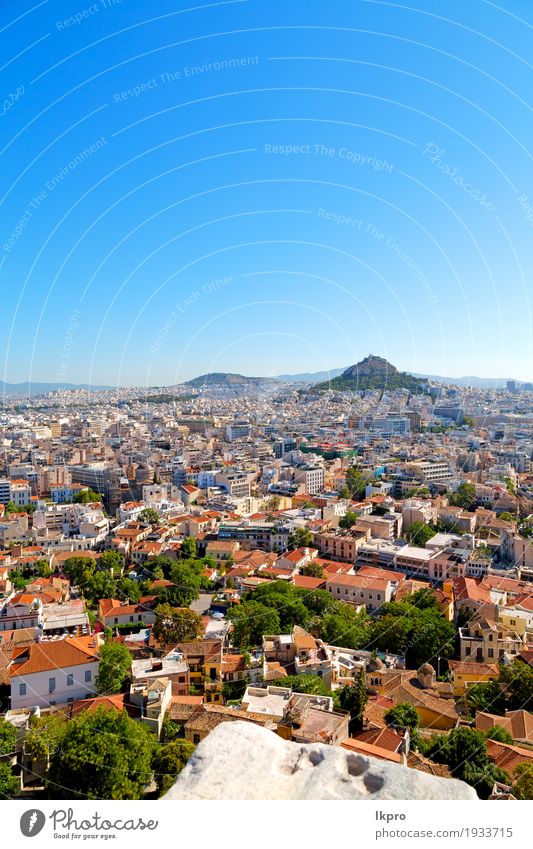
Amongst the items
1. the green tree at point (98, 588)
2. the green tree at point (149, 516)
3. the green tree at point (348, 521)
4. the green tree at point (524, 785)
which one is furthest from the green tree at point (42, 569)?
the green tree at point (524, 785)

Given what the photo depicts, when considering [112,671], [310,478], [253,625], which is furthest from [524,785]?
[310,478]

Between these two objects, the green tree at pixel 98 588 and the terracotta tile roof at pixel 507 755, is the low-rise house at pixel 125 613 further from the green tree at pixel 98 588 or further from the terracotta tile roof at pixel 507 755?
the terracotta tile roof at pixel 507 755

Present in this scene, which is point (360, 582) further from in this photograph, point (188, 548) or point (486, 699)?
point (188, 548)

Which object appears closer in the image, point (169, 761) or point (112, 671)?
point (169, 761)

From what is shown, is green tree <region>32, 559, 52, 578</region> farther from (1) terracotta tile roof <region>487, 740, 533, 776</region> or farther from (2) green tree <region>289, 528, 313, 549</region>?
(1) terracotta tile roof <region>487, 740, 533, 776</region>

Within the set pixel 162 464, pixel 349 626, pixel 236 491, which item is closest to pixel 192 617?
pixel 349 626

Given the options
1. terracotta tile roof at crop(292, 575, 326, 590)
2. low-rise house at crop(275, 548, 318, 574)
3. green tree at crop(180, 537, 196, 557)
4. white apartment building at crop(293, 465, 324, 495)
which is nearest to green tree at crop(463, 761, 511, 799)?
terracotta tile roof at crop(292, 575, 326, 590)
